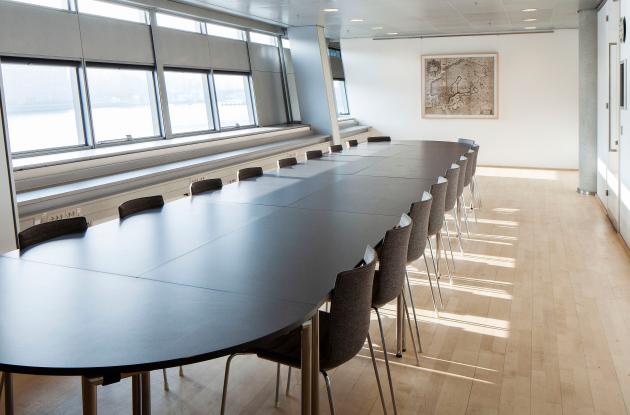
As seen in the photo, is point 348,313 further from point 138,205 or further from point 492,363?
point 138,205

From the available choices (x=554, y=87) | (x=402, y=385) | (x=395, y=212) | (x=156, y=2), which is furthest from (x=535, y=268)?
(x=554, y=87)

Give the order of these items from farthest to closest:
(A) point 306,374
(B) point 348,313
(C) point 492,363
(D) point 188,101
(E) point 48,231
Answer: (D) point 188,101
(C) point 492,363
(E) point 48,231
(B) point 348,313
(A) point 306,374

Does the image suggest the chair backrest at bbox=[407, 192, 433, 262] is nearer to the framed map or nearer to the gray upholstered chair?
the gray upholstered chair

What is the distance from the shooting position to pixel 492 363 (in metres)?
3.25

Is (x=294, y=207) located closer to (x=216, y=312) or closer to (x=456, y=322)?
(x=456, y=322)

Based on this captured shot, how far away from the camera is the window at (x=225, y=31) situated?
340 inches

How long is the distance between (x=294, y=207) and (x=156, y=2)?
4.61 m

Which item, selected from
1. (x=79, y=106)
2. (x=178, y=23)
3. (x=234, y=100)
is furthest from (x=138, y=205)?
(x=234, y=100)

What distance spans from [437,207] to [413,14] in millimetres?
5695

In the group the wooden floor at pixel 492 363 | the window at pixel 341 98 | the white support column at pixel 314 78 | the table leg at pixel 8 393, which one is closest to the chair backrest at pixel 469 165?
the wooden floor at pixel 492 363

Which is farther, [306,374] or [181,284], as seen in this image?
[181,284]

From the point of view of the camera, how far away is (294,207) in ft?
12.3

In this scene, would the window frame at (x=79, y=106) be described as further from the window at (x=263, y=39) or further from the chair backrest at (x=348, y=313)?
the chair backrest at (x=348, y=313)

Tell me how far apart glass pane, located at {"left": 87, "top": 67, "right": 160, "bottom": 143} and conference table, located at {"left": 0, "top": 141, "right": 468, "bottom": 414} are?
10.4ft
